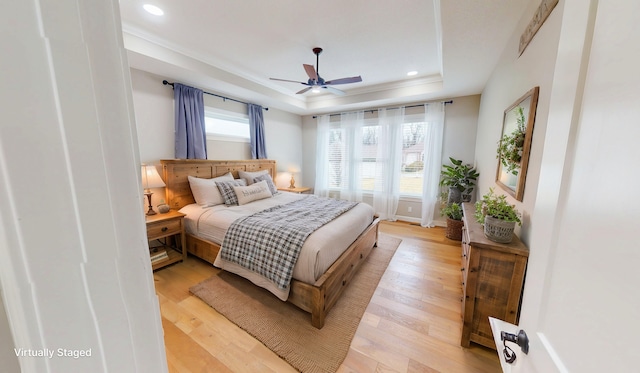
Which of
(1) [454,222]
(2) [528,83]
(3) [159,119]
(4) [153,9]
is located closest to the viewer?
(2) [528,83]

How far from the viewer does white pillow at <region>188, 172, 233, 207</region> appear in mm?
2939

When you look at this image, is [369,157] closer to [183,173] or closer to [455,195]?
[455,195]

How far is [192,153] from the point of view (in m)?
3.18

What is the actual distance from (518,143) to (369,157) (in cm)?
307

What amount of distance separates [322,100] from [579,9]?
4134mm

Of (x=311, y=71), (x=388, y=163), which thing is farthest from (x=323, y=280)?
(x=388, y=163)

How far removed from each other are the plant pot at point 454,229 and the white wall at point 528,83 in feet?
3.32

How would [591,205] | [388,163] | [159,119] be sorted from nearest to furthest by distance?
1. [591,205]
2. [159,119]
3. [388,163]

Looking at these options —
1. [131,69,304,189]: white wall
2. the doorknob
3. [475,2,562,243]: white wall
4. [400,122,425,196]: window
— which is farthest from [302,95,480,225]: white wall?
the doorknob

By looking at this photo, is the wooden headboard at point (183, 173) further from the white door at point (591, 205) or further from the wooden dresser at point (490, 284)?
the white door at point (591, 205)

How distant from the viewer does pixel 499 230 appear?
143cm

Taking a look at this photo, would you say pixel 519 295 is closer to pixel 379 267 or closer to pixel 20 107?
pixel 379 267

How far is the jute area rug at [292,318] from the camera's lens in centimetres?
151

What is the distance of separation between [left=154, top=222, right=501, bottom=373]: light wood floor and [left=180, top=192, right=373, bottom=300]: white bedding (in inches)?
15.1
